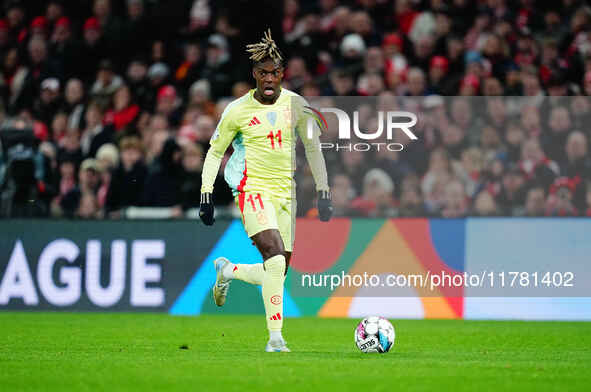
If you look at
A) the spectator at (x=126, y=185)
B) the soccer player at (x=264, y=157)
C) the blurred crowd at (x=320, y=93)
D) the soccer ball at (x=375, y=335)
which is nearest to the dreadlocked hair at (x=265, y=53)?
the soccer player at (x=264, y=157)

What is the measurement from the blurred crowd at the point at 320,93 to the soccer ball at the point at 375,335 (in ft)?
16.3

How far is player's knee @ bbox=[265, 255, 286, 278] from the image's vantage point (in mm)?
10602

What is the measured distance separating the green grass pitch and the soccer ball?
15 cm

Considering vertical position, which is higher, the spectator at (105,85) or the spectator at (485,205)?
the spectator at (105,85)

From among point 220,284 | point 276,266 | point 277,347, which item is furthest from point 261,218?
point 220,284

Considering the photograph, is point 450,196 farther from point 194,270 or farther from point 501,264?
point 194,270

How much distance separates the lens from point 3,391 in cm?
784

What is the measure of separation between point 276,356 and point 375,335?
947 mm

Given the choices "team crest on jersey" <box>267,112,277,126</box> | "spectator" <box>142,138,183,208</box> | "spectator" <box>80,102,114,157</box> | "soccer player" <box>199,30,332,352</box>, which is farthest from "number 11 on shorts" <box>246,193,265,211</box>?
"spectator" <box>80,102,114,157</box>

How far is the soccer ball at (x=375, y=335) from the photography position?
10.5 m

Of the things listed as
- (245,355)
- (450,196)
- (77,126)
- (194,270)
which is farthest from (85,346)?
(77,126)

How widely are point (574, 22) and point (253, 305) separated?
659cm

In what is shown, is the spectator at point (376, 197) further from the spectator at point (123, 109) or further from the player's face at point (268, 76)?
the player's face at point (268, 76)

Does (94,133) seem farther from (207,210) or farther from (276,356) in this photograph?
(276,356)
